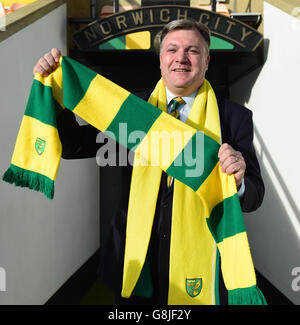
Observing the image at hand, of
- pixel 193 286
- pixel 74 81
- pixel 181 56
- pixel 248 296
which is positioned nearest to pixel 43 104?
pixel 74 81

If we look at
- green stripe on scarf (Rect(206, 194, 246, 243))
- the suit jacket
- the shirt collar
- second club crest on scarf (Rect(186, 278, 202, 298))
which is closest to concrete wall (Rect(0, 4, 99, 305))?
the suit jacket

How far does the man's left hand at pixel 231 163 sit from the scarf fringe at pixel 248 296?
0.39 meters

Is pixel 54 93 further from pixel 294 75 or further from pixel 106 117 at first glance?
pixel 294 75

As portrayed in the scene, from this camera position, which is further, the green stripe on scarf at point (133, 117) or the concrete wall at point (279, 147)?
the concrete wall at point (279, 147)

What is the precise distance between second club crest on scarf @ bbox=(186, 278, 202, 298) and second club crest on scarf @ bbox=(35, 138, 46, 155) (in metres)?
0.81

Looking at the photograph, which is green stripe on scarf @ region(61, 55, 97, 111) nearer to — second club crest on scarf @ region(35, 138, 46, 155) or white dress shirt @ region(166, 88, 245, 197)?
second club crest on scarf @ region(35, 138, 46, 155)

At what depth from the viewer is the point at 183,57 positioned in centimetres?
142

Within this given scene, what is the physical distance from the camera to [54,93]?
156 cm

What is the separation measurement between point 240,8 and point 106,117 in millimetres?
3235

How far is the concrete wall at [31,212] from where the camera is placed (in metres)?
2.27

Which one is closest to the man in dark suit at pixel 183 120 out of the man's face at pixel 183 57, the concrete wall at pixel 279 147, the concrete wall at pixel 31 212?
the man's face at pixel 183 57

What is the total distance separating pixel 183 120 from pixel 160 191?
331 millimetres

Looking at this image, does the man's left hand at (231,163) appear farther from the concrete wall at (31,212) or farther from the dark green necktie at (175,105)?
the concrete wall at (31,212)

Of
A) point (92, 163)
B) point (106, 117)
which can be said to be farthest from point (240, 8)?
point (106, 117)
